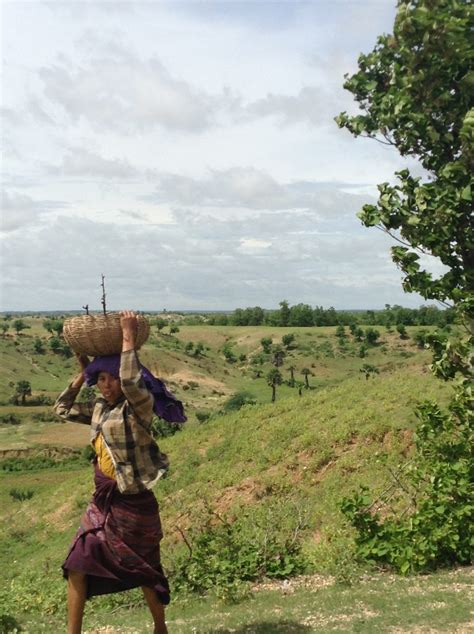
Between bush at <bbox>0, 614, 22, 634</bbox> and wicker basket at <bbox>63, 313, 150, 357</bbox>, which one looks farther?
bush at <bbox>0, 614, 22, 634</bbox>

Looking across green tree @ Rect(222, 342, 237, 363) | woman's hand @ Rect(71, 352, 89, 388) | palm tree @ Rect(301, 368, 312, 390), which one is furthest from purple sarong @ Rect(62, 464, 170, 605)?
green tree @ Rect(222, 342, 237, 363)

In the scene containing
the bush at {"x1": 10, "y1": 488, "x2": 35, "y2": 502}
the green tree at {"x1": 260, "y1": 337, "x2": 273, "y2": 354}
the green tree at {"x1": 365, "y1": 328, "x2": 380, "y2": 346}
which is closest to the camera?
the bush at {"x1": 10, "y1": 488, "x2": 35, "y2": 502}

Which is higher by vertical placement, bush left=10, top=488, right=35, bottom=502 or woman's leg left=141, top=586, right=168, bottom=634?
woman's leg left=141, top=586, right=168, bottom=634

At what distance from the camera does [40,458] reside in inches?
1950

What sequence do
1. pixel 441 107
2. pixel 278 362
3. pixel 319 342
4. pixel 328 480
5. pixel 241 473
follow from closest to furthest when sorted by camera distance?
1. pixel 441 107
2. pixel 328 480
3. pixel 241 473
4. pixel 278 362
5. pixel 319 342

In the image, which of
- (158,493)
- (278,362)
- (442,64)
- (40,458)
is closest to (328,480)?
(158,493)

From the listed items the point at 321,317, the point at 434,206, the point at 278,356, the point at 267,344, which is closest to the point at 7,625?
the point at 434,206

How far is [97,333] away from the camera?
13.1 ft

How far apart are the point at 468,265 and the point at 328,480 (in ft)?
32.3

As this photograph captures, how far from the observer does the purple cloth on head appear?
159 inches

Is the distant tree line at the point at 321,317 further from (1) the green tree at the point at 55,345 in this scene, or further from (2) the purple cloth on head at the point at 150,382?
(2) the purple cloth on head at the point at 150,382

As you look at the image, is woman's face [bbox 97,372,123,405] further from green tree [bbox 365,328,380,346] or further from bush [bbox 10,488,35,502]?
green tree [bbox 365,328,380,346]

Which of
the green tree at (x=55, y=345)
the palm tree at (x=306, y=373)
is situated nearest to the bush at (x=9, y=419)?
the green tree at (x=55, y=345)

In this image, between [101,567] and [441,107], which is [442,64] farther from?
[101,567]
